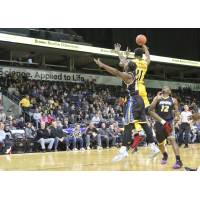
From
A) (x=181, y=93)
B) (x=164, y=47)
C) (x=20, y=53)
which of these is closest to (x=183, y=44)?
(x=164, y=47)

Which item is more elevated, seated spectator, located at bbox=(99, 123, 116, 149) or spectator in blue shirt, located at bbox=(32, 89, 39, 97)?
spectator in blue shirt, located at bbox=(32, 89, 39, 97)

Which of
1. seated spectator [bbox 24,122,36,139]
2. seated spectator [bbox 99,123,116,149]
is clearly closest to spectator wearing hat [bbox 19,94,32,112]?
seated spectator [bbox 24,122,36,139]

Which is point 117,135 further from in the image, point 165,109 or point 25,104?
point 165,109

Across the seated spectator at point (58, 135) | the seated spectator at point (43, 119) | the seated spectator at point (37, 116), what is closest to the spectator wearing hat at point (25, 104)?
the seated spectator at point (37, 116)

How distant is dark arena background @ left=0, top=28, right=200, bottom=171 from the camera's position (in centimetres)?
659

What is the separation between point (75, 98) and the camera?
51.7 ft

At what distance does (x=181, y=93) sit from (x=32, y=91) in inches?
573

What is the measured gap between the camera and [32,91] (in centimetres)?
1429

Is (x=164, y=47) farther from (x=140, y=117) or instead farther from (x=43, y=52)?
(x=140, y=117)

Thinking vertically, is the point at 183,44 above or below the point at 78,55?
above

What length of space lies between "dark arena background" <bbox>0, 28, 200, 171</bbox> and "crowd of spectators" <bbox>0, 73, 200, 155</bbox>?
0.04 m

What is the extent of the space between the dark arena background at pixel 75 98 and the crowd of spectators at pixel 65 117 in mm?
37

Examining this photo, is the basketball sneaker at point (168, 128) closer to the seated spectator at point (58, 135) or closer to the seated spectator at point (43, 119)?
the seated spectator at point (58, 135)

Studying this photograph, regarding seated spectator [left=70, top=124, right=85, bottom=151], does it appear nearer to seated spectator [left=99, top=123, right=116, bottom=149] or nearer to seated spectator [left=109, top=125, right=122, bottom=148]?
seated spectator [left=99, top=123, right=116, bottom=149]
